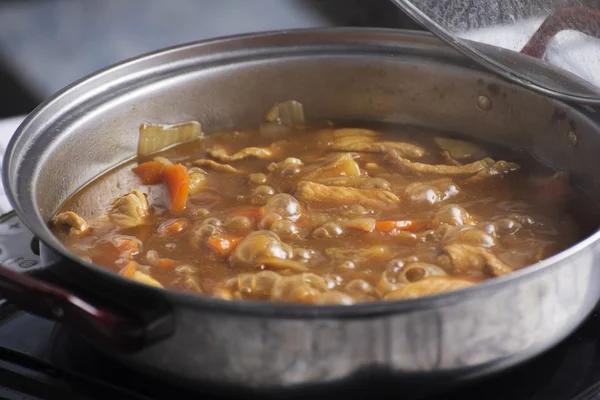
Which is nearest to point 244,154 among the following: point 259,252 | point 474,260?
point 259,252

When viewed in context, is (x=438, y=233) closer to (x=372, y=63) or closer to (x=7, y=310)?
(x=372, y=63)

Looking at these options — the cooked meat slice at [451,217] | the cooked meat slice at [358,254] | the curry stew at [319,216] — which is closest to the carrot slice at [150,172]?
the curry stew at [319,216]

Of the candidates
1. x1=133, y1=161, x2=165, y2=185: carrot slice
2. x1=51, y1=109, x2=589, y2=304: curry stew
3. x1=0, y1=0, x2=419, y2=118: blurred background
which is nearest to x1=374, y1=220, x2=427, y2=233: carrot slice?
x1=51, y1=109, x2=589, y2=304: curry stew

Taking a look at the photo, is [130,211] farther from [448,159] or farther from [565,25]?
[565,25]

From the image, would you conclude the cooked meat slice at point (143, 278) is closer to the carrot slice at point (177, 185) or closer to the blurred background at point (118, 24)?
the carrot slice at point (177, 185)

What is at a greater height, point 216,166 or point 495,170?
point 495,170

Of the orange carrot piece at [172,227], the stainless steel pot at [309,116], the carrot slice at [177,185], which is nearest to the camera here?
the stainless steel pot at [309,116]

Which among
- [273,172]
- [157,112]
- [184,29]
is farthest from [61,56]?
[273,172]
